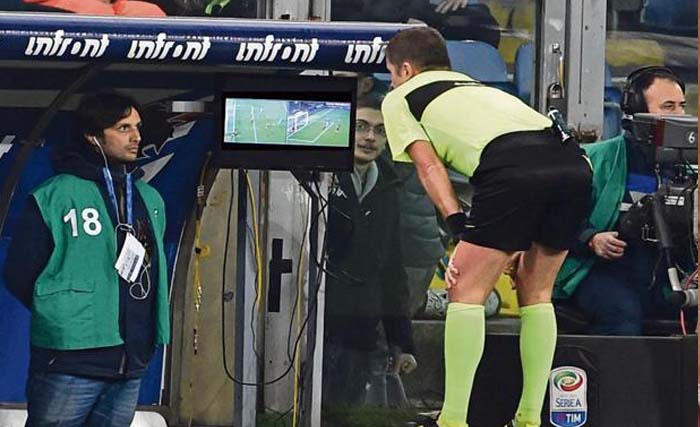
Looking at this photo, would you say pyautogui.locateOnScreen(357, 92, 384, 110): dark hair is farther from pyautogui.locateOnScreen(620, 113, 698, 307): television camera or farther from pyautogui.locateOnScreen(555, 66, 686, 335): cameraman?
pyautogui.locateOnScreen(620, 113, 698, 307): television camera

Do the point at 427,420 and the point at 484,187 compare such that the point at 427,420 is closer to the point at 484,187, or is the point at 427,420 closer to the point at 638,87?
the point at 484,187

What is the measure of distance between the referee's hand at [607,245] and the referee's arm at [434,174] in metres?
1.06

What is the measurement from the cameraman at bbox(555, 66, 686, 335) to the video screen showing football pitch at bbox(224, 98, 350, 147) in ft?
5.13

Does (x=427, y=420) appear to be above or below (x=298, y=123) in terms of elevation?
below

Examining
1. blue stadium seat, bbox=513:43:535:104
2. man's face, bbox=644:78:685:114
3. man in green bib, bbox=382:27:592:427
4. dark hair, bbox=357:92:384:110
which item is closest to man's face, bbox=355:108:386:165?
dark hair, bbox=357:92:384:110

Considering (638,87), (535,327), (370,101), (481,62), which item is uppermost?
(481,62)

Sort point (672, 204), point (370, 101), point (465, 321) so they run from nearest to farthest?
point (465, 321), point (672, 204), point (370, 101)

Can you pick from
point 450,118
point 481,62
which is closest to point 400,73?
point 450,118

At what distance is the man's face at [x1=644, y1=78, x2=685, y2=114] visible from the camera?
7.36 m

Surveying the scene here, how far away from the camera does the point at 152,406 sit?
21.8ft

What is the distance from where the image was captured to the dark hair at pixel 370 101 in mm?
7180

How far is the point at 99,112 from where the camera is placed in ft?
21.2

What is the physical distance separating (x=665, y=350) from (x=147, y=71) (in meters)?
2.75

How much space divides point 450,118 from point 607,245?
4.24ft
